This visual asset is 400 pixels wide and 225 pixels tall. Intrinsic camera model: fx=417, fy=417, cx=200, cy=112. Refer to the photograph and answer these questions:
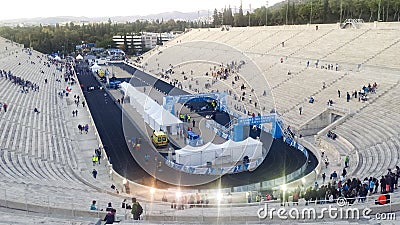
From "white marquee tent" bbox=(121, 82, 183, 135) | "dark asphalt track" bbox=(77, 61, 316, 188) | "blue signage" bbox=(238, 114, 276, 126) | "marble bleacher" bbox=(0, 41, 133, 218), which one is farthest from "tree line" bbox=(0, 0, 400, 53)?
"marble bleacher" bbox=(0, 41, 133, 218)

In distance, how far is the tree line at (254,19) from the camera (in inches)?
2266

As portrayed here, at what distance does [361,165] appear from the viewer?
17.4m

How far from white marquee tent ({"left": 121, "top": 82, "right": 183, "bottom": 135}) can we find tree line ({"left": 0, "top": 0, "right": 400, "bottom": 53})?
3246cm

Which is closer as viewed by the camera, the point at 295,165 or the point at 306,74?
the point at 295,165

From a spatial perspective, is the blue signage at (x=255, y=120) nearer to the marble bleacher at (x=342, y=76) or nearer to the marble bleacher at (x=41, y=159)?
the marble bleacher at (x=342, y=76)

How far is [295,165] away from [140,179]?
7145 millimetres

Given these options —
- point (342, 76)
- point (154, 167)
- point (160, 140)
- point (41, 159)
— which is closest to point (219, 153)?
point (154, 167)

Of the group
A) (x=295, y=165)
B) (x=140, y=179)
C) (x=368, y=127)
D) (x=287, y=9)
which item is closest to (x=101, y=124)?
(x=140, y=179)

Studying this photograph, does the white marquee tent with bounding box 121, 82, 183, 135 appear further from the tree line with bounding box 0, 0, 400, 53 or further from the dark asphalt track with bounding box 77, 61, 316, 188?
the tree line with bounding box 0, 0, 400, 53

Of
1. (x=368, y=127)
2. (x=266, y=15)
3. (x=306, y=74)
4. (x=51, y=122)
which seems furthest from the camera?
(x=266, y=15)

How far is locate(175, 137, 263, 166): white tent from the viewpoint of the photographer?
18969mm

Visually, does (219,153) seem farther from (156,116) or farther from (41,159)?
(41,159)

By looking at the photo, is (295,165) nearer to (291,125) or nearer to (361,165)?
(361,165)

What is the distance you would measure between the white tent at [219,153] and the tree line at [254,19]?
36.6 metres
